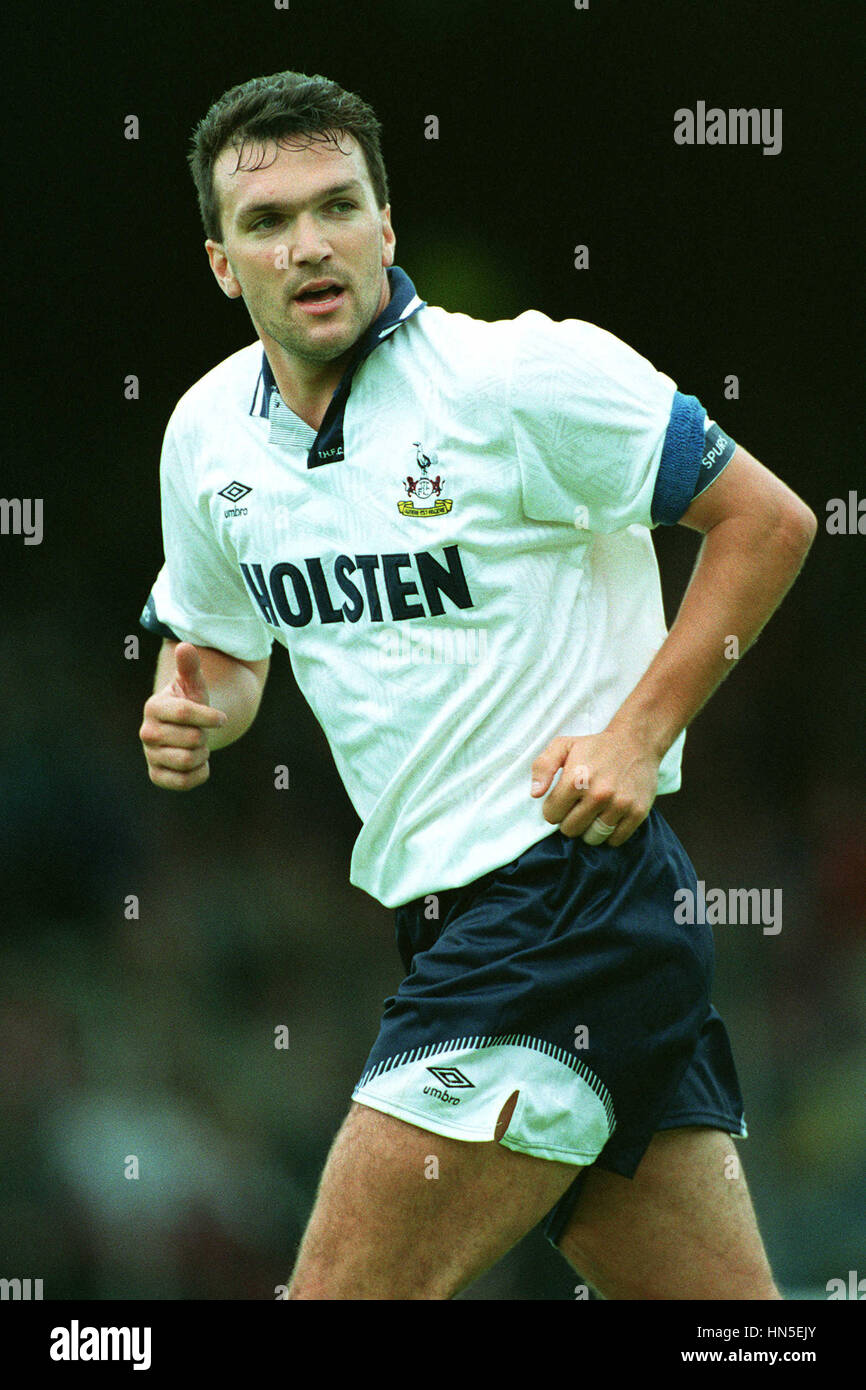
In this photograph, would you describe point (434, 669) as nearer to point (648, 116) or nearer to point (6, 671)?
point (648, 116)

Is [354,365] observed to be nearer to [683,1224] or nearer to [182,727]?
[182,727]

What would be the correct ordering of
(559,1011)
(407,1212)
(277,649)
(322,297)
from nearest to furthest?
(407,1212) < (559,1011) < (322,297) < (277,649)

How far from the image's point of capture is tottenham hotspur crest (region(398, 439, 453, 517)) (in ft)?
8.93

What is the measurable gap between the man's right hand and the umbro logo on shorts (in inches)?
27.0

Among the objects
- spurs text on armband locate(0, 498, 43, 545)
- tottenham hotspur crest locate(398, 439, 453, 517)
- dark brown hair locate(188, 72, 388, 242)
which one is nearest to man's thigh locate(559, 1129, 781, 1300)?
tottenham hotspur crest locate(398, 439, 453, 517)

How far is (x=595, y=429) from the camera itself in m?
2.65

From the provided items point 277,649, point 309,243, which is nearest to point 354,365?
point 309,243

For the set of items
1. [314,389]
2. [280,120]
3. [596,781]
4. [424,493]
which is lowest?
[596,781]

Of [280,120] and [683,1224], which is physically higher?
[280,120]

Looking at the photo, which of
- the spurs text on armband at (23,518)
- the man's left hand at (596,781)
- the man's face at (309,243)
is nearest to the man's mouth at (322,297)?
the man's face at (309,243)

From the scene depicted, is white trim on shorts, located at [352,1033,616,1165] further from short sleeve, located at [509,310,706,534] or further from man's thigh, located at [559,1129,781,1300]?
short sleeve, located at [509,310,706,534]

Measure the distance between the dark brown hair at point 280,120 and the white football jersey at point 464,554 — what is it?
28 cm

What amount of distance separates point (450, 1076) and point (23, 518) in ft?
18.1

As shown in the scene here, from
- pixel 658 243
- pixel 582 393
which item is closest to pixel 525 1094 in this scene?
pixel 582 393
